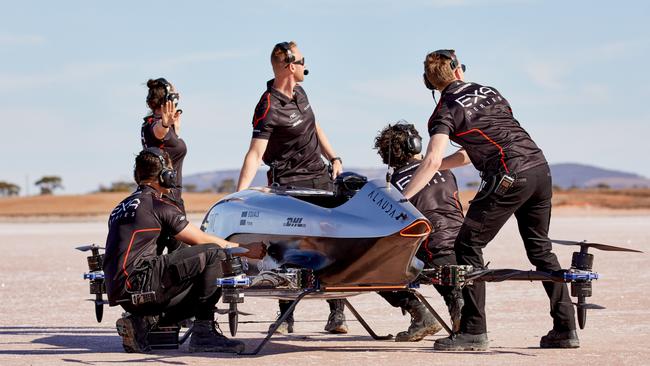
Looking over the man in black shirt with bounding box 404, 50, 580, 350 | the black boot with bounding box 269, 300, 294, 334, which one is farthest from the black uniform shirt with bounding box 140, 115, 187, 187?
the man in black shirt with bounding box 404, 50, 580, 350

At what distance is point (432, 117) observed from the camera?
32.8ft

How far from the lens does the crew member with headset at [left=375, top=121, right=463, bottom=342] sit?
1098 centimetres

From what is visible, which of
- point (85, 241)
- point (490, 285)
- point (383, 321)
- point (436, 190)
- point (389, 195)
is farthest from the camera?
point (85, 241)

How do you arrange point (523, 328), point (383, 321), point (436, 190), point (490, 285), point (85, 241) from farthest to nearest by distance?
point (85, 241)
point (490, 285)
point (383, 321)
point (523, 328)
point (436, 190)

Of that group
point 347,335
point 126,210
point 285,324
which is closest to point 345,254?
point 126,210

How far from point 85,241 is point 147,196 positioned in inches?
988

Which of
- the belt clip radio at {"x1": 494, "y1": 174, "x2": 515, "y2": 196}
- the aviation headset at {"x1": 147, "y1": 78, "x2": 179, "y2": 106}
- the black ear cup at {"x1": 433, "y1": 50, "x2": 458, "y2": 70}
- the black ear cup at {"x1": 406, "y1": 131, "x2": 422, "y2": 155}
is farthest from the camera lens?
the aviation headset at {"x1": 147, "y1": 78, "x2": 179, "y2": 106}

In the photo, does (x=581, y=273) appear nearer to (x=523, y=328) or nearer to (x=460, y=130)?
(x=460, y=130)

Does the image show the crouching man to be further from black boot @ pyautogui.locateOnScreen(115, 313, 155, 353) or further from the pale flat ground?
the pale flat ground

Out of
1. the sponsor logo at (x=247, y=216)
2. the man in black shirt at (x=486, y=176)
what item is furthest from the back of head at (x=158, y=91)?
the man in black shirt at (x=486, y=176)

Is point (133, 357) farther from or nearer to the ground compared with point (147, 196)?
nearer to the ground

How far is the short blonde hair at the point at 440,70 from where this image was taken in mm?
10125

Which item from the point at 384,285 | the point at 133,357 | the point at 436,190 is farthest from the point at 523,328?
the point at 133,357

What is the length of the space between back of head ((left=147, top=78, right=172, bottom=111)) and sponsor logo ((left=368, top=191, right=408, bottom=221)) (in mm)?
3138
